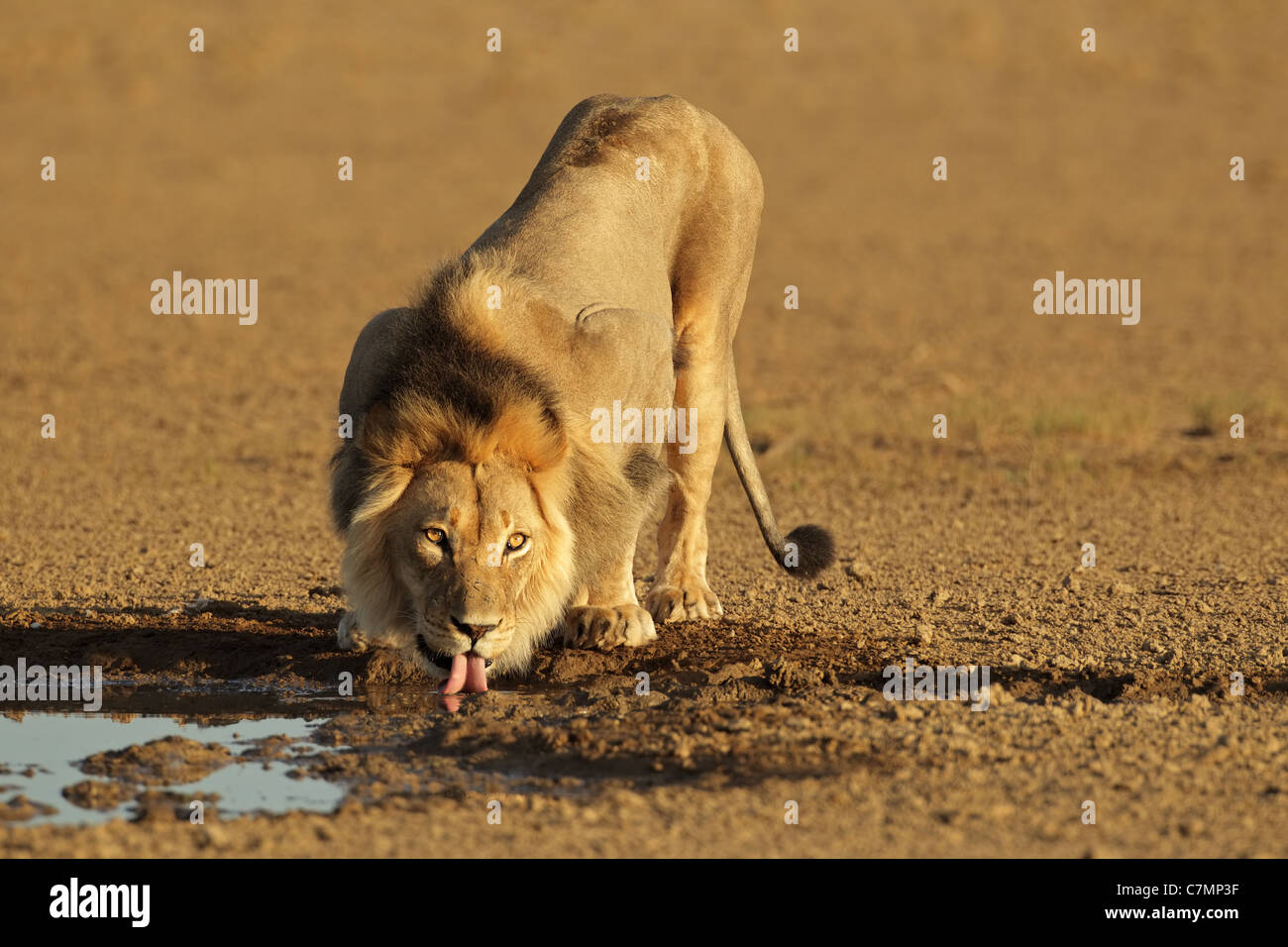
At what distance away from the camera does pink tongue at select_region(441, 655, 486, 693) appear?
557cm

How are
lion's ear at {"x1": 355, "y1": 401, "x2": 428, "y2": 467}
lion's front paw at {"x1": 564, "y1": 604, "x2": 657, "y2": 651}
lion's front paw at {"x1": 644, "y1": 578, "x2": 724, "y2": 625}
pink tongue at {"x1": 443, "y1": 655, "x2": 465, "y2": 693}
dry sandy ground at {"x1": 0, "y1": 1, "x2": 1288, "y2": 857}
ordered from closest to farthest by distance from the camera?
dry sandy ground at {"x1": 0, "y1": 1, "x2": 1288, "y2": 857} → lion's ear at {"x1": 355, "y1": 401, "x2": 428, "y2": 467} → pink tongue at {"x1": 443, "y1": 655, "x2": 465, "y2": 693} → lion's front paw at {"x1": 564, "y1": 604, "x2": 657, "y2": 651} → lion's front paw at {"x1": 644, "y1": 578, "x2": 724, "y2": 625}

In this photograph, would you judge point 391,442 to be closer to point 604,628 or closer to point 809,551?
point 604,628

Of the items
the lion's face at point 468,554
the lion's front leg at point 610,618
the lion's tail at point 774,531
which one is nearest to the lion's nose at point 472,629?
the lion's face at point 468,554

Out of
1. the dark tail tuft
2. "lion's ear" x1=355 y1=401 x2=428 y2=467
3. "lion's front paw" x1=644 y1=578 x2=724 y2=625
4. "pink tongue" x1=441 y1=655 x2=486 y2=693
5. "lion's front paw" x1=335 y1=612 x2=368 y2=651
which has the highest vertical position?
"lion's ear" x1=355 y1=401 x2=428 y2=467

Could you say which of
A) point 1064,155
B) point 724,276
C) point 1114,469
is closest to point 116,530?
point 724,276

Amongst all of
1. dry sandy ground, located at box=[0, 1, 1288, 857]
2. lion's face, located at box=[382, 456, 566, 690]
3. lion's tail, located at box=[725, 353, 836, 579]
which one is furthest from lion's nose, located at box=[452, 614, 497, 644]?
lion's tail, located at box=[725, 353, 836, 579]

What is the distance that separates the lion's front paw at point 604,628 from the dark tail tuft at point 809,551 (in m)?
0.94

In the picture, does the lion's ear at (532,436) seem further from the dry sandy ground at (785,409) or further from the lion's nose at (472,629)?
the dry sandy ground at (785,409)

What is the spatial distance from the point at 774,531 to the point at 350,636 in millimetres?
1854

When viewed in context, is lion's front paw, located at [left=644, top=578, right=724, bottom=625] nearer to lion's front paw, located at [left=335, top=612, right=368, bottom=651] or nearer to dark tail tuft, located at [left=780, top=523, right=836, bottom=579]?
dark tail tuft, located at [left=780, top=523, right=836, bottom=579]

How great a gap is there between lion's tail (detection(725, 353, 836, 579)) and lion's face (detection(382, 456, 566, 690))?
1.76 metres

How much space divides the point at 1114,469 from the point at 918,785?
6507mm

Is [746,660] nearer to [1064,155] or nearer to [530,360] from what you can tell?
[530,360]

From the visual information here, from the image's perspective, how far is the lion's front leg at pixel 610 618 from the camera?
249 inches
